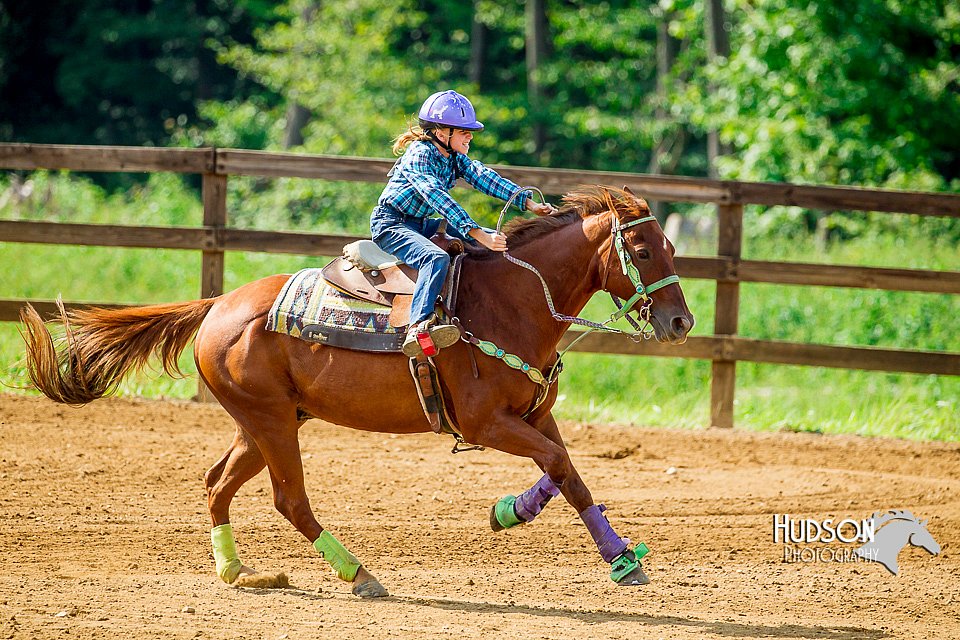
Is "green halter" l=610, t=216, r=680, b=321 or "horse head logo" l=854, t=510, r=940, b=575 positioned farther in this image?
"horse head logo" l=854, t=510, r=940, b=575

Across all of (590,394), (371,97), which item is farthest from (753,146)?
(371,97)

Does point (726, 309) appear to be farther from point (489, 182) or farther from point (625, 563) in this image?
point (625, 563)

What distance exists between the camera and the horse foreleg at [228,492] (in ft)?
17.7

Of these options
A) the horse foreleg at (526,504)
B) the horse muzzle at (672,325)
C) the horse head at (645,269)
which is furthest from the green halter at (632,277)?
the horse foreleg at (526,504)

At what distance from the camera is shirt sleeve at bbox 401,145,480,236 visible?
203 inches

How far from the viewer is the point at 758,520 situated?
670 cm

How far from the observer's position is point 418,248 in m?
5.23

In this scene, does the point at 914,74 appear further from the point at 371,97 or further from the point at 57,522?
the point at 57,522

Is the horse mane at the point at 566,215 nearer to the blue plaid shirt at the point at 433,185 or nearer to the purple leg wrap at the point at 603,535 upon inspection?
the blue plaid shirt at the point at 433,185

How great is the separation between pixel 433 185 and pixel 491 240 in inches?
15.3

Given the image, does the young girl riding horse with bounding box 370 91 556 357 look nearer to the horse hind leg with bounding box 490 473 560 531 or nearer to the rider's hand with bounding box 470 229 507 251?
the rider's hand with bounding box 470 229 507 251

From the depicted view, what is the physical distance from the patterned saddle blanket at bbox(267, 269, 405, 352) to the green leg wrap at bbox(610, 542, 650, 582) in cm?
144

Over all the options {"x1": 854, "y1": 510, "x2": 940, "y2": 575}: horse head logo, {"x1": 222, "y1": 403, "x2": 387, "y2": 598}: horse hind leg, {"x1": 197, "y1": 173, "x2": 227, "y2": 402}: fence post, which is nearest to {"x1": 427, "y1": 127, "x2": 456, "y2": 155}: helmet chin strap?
{"x1": 222, "y1": 403, "x2": 387, "y2": 598}: horse hind leg

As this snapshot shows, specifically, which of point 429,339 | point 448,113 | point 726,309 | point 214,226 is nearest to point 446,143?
point 448,113
